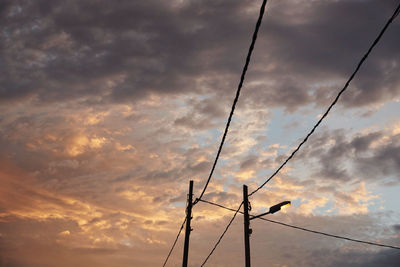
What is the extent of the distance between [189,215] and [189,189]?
1.39m

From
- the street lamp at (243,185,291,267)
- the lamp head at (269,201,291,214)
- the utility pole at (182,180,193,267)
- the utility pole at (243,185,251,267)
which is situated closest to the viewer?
the lamp head at (269,201,291,214)

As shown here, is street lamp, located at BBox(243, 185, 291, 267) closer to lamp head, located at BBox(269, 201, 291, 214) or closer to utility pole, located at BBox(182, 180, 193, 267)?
lamp head, located at BBox(269, 201, 291, 214)

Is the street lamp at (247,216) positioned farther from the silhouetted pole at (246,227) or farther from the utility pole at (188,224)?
the utility pole at (188,224)

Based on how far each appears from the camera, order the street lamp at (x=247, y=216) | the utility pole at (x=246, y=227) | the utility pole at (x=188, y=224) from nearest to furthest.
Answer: the street lamp at (x=247, y=216) < the utility pole at (x=246, y=227) < the utility pole at (x=188, y=224)

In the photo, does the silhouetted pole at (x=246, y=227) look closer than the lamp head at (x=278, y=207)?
No

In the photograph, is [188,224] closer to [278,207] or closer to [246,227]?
[246,227]

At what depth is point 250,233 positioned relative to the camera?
13.4 m

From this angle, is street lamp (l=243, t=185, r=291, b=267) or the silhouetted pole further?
the silhouetted pole

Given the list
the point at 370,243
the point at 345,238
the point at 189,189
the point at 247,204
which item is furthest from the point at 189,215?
the point at 370,243

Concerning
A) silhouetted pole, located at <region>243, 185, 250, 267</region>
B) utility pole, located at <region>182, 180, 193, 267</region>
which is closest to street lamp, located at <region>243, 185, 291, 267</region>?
silhouetted pole, located at <region>243, 185, 250, 267</region>

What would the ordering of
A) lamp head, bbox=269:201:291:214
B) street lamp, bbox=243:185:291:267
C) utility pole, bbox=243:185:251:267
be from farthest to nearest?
utility pole, bbox=243:185:251:267 → street lamp, bbox=243:185:291:267 → lamp head, bbox=269:201:291:214

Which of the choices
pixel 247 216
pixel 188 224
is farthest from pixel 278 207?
pixel 188 224

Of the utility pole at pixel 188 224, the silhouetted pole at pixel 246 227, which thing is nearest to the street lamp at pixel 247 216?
the silhouetted pole at pixel 246 227

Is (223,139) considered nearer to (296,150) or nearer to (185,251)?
(296,150)
